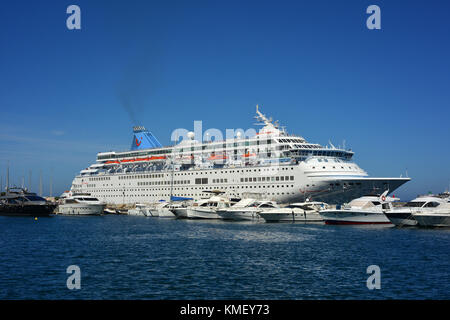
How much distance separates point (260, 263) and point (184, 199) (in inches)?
1965

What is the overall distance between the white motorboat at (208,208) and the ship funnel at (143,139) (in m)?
36.6

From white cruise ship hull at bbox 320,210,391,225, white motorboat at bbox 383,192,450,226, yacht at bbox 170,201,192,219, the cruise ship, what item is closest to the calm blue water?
white motorboat at bbox 383,192,450,226

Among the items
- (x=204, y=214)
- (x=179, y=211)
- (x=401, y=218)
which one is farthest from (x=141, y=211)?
(x=401, y=218)

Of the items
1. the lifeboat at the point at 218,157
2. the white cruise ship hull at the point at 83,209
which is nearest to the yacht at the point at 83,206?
the white cruise ship hull at the point at 83,209

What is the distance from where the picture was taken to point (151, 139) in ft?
320

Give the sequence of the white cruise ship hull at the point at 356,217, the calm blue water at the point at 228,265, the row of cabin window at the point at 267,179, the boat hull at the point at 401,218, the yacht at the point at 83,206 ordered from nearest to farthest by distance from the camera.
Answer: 1. the calm blue water at the point at 228,265
2. the boat hull at the point at 401,218
3. the white cruise ship hull at the point at 356,217
4. the row of cabin window at the point at 267,179
5. the yacht at the point at 83,206

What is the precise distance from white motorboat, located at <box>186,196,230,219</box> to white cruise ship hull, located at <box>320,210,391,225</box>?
16345 millimetres

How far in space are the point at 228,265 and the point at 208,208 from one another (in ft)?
119

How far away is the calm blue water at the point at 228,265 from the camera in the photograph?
19438 millimetres

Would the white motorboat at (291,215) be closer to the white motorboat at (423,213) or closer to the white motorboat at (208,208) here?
the white motorboat at (208,208)

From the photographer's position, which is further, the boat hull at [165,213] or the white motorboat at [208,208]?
the boat hull at [165,213]

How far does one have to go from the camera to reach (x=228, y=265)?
25.4 meters
